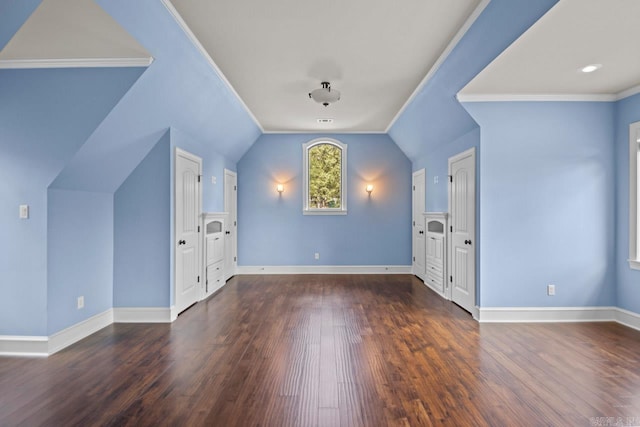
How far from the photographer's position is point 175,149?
4.25 meters

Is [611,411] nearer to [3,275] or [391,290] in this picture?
[391,290]

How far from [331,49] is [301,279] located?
4362mm

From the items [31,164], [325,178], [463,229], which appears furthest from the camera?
[325,178]

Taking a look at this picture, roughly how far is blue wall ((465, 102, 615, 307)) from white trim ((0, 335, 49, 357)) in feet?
15.3

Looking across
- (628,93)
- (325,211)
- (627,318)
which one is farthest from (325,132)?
(627,318)

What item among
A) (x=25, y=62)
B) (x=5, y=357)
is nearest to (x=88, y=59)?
(x=25, y=62)

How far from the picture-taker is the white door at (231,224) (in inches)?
254

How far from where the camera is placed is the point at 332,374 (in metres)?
2.73

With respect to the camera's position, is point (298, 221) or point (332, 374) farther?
point (298, 221)

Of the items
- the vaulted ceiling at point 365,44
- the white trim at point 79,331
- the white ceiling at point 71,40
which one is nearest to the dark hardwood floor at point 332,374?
the white trim at point 79,331

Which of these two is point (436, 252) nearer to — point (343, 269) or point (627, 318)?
point (343, 269)

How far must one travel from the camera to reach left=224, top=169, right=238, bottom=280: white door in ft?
21.2

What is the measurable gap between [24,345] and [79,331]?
0.46m

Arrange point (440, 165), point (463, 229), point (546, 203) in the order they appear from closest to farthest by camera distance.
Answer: point (546, 203) < point (463, 229) < point (440, 165)
